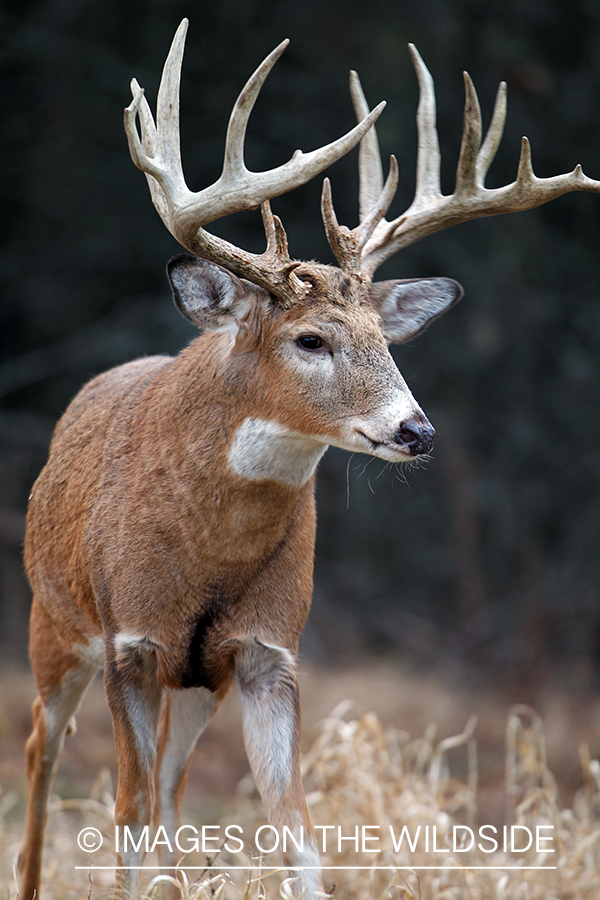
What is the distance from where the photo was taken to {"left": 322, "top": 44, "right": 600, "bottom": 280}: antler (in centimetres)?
417

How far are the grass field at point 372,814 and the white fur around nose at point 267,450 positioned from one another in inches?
51.8

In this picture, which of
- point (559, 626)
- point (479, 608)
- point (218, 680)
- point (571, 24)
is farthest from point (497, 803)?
point (571, 24)

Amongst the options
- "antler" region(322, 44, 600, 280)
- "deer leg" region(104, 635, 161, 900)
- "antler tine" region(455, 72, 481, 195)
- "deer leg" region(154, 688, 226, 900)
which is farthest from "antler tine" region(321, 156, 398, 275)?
"deer leg" region(154, 688, 226, 900)

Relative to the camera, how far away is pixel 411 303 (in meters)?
4.56

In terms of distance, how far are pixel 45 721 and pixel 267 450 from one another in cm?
174

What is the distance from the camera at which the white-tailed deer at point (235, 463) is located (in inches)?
149

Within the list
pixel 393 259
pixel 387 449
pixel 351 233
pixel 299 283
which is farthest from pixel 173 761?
pixel 393 259

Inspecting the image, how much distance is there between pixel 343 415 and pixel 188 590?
0.82m

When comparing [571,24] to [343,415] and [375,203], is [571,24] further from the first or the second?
[343,415]

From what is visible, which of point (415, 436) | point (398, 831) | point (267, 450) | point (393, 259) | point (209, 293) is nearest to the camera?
point (415, 436)

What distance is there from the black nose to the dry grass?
1768mm

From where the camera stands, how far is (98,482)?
4.22m

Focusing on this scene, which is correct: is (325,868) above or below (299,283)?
below

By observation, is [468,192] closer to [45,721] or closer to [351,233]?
[351,233]
